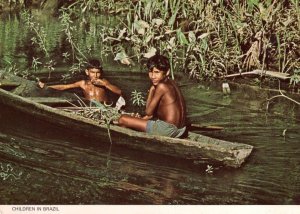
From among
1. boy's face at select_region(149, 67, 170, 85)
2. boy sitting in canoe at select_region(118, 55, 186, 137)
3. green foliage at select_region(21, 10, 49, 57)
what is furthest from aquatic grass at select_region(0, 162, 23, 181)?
green foliage at select_region(21, 10, 49, 57)

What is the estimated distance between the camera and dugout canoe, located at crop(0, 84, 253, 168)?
1.92m

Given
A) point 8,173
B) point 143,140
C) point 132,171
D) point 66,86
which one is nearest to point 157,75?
point 143,140

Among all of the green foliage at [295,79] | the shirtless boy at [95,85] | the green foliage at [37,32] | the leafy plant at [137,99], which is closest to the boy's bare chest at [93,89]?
the shirtless boy at [95,85]

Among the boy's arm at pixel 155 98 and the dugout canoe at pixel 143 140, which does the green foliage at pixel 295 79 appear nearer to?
the dugout canoe at pixel 143 140

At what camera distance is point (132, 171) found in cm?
198

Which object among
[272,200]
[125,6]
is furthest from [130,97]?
[272,200]

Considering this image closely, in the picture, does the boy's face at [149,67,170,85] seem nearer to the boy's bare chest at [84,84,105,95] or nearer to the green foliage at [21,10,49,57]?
the boy's bare chest at [84,84,105,95]

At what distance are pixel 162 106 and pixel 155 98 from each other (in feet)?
0.13

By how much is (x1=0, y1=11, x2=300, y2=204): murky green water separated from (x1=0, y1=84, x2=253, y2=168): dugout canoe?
0.09 ft

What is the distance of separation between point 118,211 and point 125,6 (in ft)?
4.22

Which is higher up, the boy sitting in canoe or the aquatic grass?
the boy sitting in canoe

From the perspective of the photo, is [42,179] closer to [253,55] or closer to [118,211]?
[118,211]

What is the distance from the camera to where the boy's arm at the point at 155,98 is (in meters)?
1.99

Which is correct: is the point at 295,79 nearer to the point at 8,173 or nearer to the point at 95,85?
the point at 95,85
